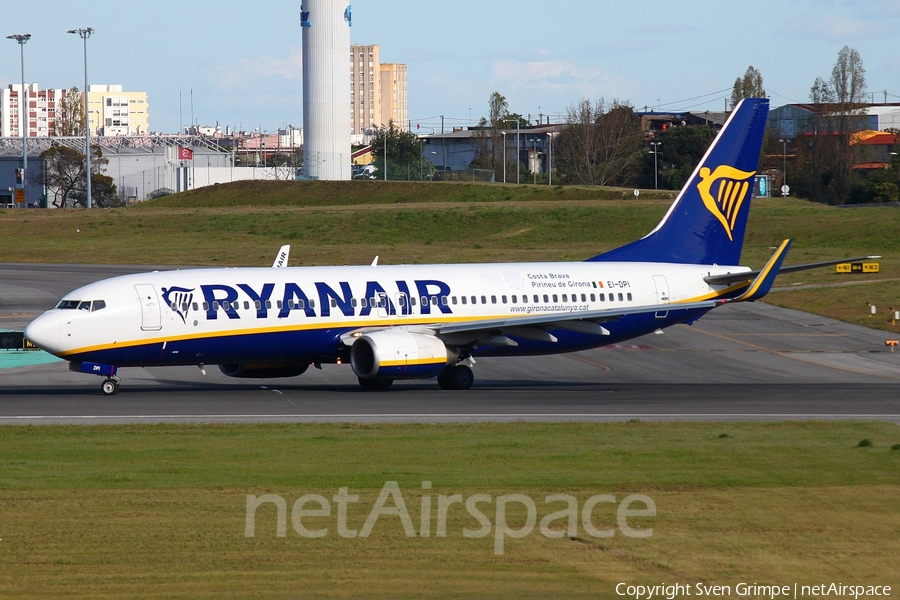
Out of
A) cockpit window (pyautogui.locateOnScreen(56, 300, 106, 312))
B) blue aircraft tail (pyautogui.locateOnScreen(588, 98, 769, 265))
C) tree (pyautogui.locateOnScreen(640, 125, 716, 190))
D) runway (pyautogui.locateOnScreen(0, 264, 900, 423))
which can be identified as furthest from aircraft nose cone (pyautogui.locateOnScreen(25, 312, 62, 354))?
tree (pyautogui.locateOnScreen(640, 125, 716, 190))

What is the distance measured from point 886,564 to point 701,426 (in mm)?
13036

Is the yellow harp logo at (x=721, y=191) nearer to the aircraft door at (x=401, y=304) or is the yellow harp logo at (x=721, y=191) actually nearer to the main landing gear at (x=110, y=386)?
the aircraft door at (x=401, y=304)

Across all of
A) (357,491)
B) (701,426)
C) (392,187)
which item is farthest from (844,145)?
(357,491)

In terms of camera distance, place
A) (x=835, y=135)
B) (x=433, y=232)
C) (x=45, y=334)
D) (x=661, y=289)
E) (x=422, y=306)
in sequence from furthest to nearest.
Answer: (x=835, y=135) < (x=433, y=232) < (x=661, y=289) < (x=422, y=306) < (x=45, y=334)

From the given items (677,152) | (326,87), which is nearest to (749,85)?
(677,152)

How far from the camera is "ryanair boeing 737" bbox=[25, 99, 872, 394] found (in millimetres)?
34312

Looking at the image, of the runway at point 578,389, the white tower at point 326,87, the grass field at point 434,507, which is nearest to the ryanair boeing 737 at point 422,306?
the runway at point 578,389

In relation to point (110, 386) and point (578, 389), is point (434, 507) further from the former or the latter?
point (578, 389)

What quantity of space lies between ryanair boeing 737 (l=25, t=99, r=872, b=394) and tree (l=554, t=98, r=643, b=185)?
131268mm

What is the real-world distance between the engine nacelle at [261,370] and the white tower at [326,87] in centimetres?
11341

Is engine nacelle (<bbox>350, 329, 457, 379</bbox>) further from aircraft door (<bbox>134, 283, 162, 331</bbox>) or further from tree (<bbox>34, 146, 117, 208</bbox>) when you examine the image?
tree (<bbox>34, 146, 117, 208</bbox>)

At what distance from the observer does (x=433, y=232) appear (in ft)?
356

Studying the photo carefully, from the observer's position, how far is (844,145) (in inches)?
5753

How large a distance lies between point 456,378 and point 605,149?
143m
